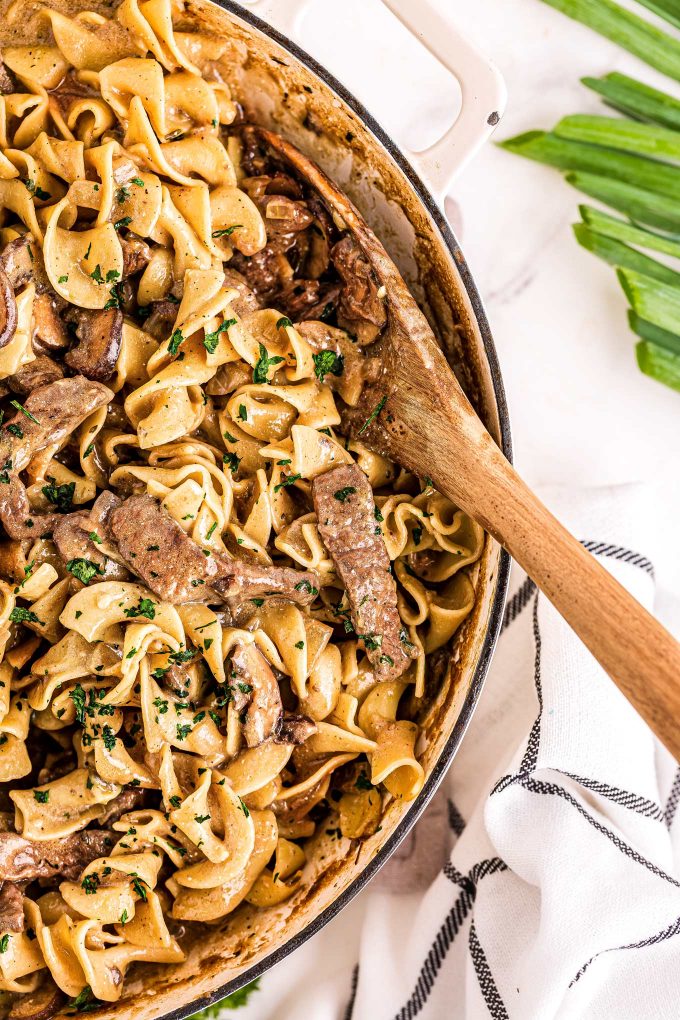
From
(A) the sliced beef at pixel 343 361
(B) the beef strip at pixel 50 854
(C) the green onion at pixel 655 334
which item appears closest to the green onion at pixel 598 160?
(C) the green onion at pixel 655 334

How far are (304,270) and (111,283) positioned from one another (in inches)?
29.6

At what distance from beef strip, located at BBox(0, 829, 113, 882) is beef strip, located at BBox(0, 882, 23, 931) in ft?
0.12

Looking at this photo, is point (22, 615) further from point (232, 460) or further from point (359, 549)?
point (359, 549)

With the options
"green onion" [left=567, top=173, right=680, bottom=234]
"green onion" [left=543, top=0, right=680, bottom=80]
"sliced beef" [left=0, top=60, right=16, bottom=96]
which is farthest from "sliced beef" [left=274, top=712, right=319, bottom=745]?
"green onion" [left=543, top=0, right=680, bottom=80]

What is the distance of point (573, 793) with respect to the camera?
3.53 m

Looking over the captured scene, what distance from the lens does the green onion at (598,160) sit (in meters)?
3.91

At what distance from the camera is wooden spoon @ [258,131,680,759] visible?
2.63m

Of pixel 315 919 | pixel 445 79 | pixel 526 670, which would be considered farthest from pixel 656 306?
pixel 315 919

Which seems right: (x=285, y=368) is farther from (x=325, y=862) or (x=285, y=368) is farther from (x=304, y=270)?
(x=325, y=862)

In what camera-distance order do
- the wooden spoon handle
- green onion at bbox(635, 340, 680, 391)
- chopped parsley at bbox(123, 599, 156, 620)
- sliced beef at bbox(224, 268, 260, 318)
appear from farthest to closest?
green onion at bbox(635, 340, 680, 391) → sliced beef at bbox(224, 268, 260, 318) → chopped parsley at bbox(123, 599, 156, 620) → the wooden spoon handle

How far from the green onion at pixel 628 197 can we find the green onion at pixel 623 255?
0.15 metres

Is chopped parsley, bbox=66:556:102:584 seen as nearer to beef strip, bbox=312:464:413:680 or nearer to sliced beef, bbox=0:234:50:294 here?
beef strip, bbox=312:464:413:680

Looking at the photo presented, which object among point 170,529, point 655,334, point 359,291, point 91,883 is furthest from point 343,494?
point 655,334

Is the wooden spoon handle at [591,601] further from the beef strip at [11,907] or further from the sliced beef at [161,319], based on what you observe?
the beef strip at [11,907]
